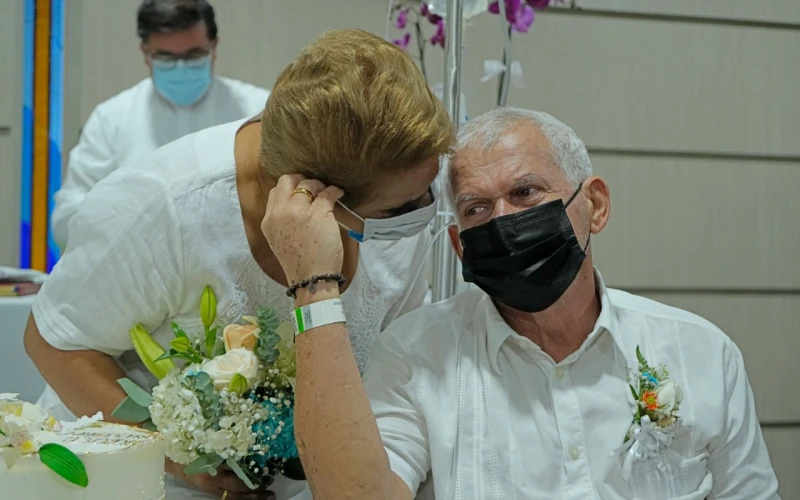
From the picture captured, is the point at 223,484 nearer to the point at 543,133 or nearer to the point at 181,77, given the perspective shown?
the point at 543,133

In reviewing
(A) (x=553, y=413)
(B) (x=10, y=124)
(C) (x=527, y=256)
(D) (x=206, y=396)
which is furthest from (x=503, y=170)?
(B) (x=10, y=124)

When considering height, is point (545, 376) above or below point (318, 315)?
below

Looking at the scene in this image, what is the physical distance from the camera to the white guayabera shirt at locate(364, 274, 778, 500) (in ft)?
5.13

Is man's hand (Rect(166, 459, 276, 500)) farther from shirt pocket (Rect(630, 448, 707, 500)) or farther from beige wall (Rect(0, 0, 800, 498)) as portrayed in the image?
beige wall (Rect(0, 0, 800, 498))

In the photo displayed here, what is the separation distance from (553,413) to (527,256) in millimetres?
306

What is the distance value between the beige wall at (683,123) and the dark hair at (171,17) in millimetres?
237

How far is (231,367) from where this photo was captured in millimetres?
1401

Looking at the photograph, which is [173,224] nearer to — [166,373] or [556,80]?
[166,373]

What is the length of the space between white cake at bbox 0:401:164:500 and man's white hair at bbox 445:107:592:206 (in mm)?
789

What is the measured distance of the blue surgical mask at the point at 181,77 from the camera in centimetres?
330

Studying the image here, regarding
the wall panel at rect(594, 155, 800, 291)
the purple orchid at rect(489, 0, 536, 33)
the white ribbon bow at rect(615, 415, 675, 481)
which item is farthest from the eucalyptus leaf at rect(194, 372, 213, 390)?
the wall panel at rect(594, 155, 800, 291)

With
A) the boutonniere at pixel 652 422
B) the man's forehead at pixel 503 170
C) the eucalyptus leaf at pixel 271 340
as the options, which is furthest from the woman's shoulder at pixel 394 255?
the boutonniere at pixel 652 422

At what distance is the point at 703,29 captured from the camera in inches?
149

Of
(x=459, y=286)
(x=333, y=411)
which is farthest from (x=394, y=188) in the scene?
(x=459, y=286)
